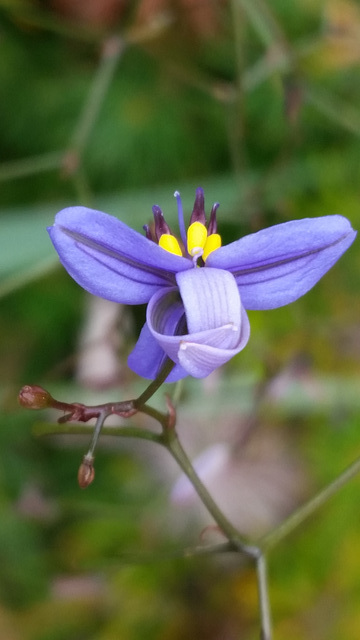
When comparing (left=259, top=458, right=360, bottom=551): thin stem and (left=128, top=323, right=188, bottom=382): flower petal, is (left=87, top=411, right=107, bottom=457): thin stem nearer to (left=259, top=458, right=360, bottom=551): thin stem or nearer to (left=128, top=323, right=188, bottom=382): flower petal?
(left=128, top=323, right=188, bottom=382): flower petal

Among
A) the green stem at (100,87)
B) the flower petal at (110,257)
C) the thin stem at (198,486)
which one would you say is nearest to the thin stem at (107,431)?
the thin stem at (198,486)

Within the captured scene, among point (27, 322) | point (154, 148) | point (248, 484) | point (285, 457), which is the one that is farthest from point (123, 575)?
point (154, 148)

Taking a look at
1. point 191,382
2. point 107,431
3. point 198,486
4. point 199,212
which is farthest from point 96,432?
point 191,382

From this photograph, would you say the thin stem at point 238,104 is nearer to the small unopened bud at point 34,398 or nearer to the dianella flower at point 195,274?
the dianella flower at point 195,274

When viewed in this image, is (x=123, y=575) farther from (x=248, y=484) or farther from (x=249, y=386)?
(x=249, y=386)

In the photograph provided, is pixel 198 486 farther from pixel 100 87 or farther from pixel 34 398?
pixel 100 87

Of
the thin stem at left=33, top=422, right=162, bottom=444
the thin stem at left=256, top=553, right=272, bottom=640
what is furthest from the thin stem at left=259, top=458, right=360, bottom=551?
the thin stem at left=33, top=422, right=162, bottom=444
